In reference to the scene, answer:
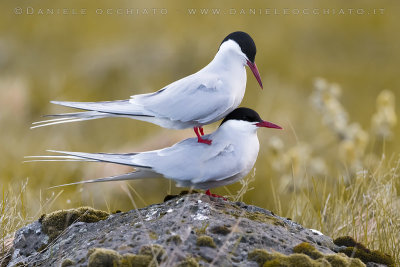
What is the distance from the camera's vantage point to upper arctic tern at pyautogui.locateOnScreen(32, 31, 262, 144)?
389 cm

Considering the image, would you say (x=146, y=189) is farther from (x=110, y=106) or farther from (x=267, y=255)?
(x=267, y=255)

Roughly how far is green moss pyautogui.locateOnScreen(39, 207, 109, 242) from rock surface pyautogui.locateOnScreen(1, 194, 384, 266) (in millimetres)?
34

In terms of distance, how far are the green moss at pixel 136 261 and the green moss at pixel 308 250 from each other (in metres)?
0.76

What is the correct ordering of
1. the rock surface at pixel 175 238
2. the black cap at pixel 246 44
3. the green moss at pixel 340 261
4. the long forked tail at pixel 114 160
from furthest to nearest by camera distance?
the black cap at pixel 246 44 < the long forked tail at pixel 114 160 < the green moss at pixel 340 261 < the rock surface at pixel 175 238

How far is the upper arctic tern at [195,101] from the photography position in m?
3.89

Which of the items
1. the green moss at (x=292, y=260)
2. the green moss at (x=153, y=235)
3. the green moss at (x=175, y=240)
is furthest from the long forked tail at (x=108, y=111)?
the green moss at (x=292, y=260)

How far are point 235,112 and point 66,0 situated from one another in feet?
49.6

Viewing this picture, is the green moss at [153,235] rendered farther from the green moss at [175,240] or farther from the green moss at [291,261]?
the green moss at [291,261]

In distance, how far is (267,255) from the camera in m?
3.20

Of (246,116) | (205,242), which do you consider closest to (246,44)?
(246,116)

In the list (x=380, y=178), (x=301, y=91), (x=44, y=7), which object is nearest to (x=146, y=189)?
(x=380, y=178)

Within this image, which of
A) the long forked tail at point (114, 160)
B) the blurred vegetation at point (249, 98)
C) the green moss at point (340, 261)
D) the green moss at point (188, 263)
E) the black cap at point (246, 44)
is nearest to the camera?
the green moss at point (188, 263)

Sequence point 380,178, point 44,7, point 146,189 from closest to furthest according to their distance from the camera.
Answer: point 380,178
point 146,189
point 44,7
